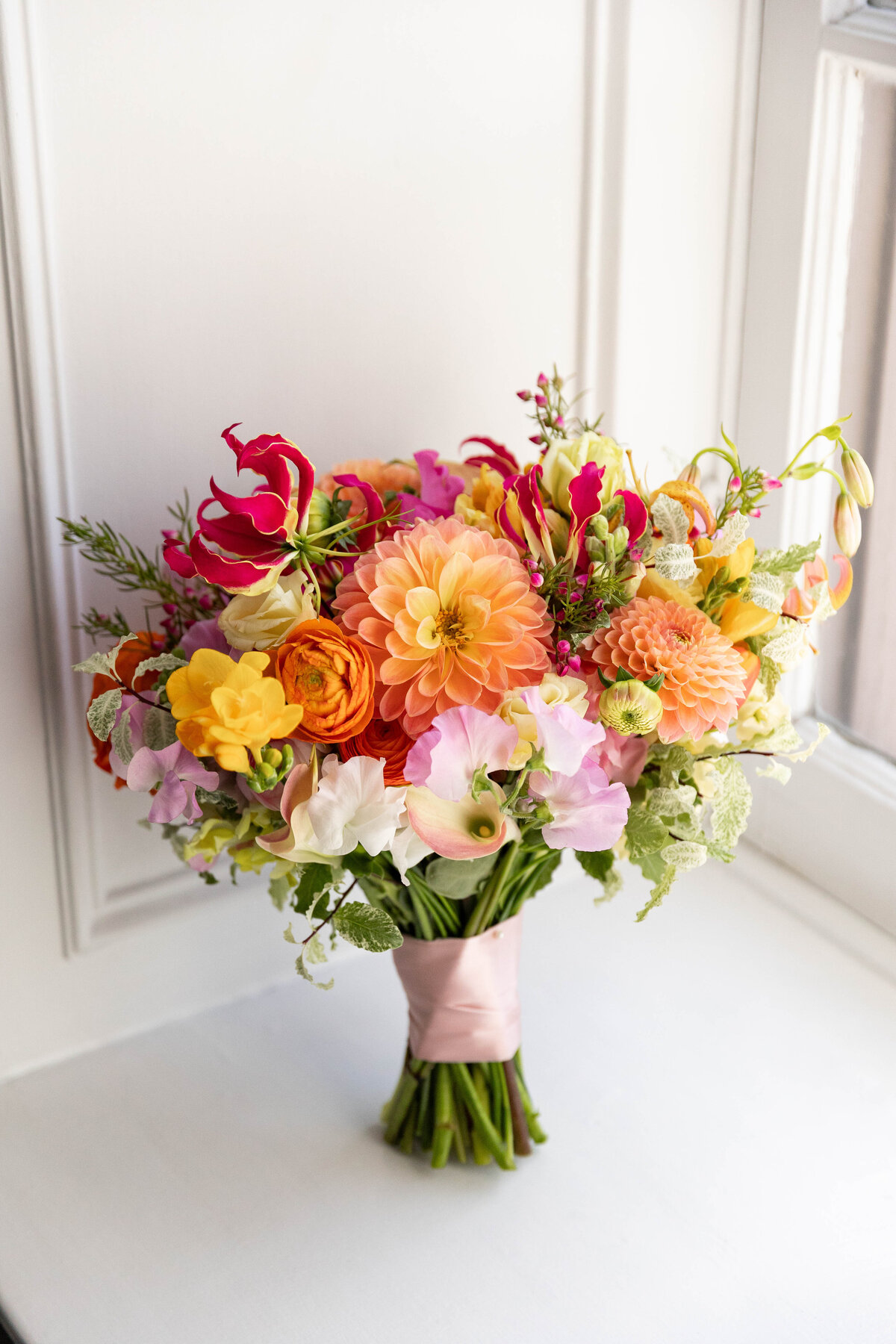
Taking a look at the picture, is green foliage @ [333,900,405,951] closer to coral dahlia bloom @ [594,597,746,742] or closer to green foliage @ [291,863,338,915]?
green foliage @ [291,863,338,915]

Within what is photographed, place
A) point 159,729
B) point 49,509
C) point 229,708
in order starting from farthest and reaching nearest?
point 49,509 → point 159,729 → point 229,708

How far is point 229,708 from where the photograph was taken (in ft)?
2.16

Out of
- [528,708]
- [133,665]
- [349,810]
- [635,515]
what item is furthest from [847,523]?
[133,665]

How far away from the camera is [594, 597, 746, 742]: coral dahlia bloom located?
2.30 ft

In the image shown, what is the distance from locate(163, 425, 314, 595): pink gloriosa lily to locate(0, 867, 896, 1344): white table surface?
1.57ft

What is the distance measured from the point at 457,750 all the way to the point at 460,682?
0.05m

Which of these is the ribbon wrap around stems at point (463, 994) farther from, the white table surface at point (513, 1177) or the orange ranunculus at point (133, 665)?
the orange ranunculus at point (133, 665)

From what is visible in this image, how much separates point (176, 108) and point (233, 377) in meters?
0.19

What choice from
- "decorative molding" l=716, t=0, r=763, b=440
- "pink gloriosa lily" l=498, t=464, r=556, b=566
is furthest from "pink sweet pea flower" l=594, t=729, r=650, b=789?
"decorative molding" l=716, t=0, r=763, b=440

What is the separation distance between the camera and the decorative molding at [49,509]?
2.63 ft

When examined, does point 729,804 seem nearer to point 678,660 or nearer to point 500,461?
point 678,660

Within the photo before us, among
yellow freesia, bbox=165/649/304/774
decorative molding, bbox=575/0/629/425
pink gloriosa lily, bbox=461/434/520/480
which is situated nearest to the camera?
yellow freesia, bbox=165/649/304/774

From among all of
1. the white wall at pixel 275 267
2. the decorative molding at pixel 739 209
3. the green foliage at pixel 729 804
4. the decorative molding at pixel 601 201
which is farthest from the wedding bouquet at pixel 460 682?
the decorative molding at pixel 739 209

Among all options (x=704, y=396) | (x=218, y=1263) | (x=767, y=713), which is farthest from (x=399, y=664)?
(x=704, y=396)
